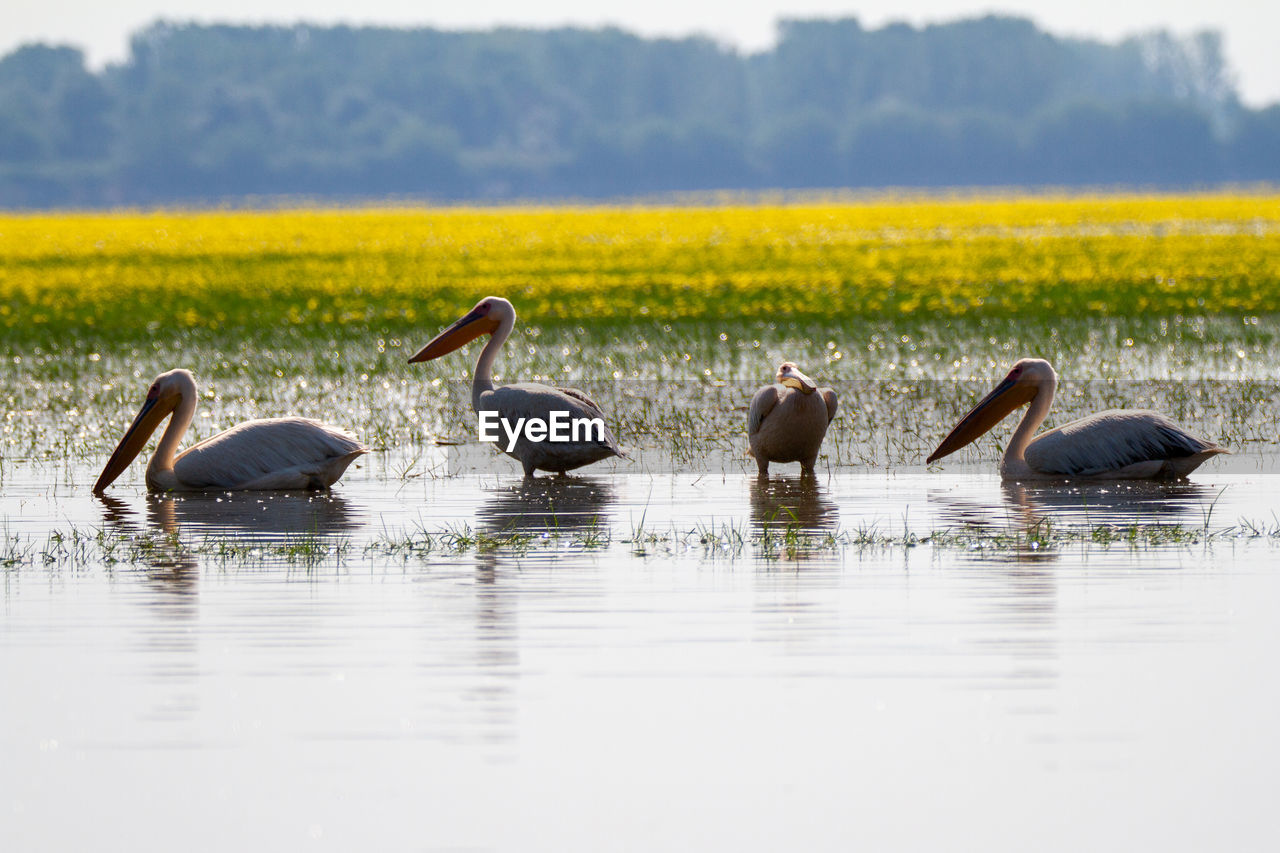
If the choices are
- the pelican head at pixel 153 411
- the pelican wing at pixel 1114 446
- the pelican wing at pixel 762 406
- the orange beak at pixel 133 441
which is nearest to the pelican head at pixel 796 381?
the pelican wing at pixel 762 406

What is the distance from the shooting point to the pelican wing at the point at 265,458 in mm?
10609

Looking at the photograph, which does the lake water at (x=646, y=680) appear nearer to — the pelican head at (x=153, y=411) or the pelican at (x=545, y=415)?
the pelican head at (x=153, y=411)

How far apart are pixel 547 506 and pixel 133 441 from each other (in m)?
2.48

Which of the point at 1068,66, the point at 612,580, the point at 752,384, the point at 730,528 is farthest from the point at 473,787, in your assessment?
the point at 1068,66

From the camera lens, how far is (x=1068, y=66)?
188000 mm

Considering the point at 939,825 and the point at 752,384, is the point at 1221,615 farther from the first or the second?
the point at 752,384

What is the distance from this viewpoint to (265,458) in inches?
420

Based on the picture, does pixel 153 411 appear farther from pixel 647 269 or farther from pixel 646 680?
pixel 647 269

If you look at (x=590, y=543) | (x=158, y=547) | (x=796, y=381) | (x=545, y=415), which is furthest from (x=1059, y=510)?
(x=158, y=547)

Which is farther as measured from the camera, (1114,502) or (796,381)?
(796,381)

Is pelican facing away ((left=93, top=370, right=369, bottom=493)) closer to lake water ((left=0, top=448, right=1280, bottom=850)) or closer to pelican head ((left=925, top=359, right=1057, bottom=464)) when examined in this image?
lake water ((left=0, top=448, right=1280, bottom=850))

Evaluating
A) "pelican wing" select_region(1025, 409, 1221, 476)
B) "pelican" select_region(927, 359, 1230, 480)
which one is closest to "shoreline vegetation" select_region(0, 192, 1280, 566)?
"pelican" select_region(927, 359, 1230, 480)

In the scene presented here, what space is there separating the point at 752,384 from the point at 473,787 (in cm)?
1172

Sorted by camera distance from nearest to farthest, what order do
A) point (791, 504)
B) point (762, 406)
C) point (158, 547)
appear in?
point (158, 547)
point (791, 504)
point (762, 406)
